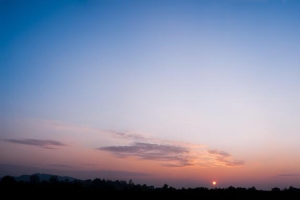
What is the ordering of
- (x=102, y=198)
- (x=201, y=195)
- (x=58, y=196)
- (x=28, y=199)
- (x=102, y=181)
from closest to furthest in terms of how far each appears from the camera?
(x=28, y=199) < (x=58, y=196) < (x=102, y=198) < (x=201, y=195) < (x=102, y=181)

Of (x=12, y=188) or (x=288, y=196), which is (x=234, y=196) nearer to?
(x=288, y=196)

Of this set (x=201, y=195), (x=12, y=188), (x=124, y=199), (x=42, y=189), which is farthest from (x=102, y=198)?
(x=201, y=195)

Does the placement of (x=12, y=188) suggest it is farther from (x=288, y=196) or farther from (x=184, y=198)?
(x=288, y=196)

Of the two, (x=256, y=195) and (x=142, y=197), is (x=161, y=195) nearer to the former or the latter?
(x=142, y=197)

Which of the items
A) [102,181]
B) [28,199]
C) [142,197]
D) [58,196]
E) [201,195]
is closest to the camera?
[28,199]

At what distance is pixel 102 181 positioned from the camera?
444ft

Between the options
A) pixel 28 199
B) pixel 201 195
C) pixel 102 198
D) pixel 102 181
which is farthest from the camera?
pixel 102 181

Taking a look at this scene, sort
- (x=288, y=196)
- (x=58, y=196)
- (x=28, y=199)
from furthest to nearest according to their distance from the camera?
(x=288, y=196) → (x=58, y=196) → (x=28, y=199)

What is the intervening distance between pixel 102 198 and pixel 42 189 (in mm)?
11755

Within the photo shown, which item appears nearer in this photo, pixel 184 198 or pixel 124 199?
pixel 124 199

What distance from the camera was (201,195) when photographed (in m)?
63.0

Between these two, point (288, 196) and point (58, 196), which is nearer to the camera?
point (58, 196)

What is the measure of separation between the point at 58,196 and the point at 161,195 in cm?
2245

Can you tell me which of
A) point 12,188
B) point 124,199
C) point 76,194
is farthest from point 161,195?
point 12,188
